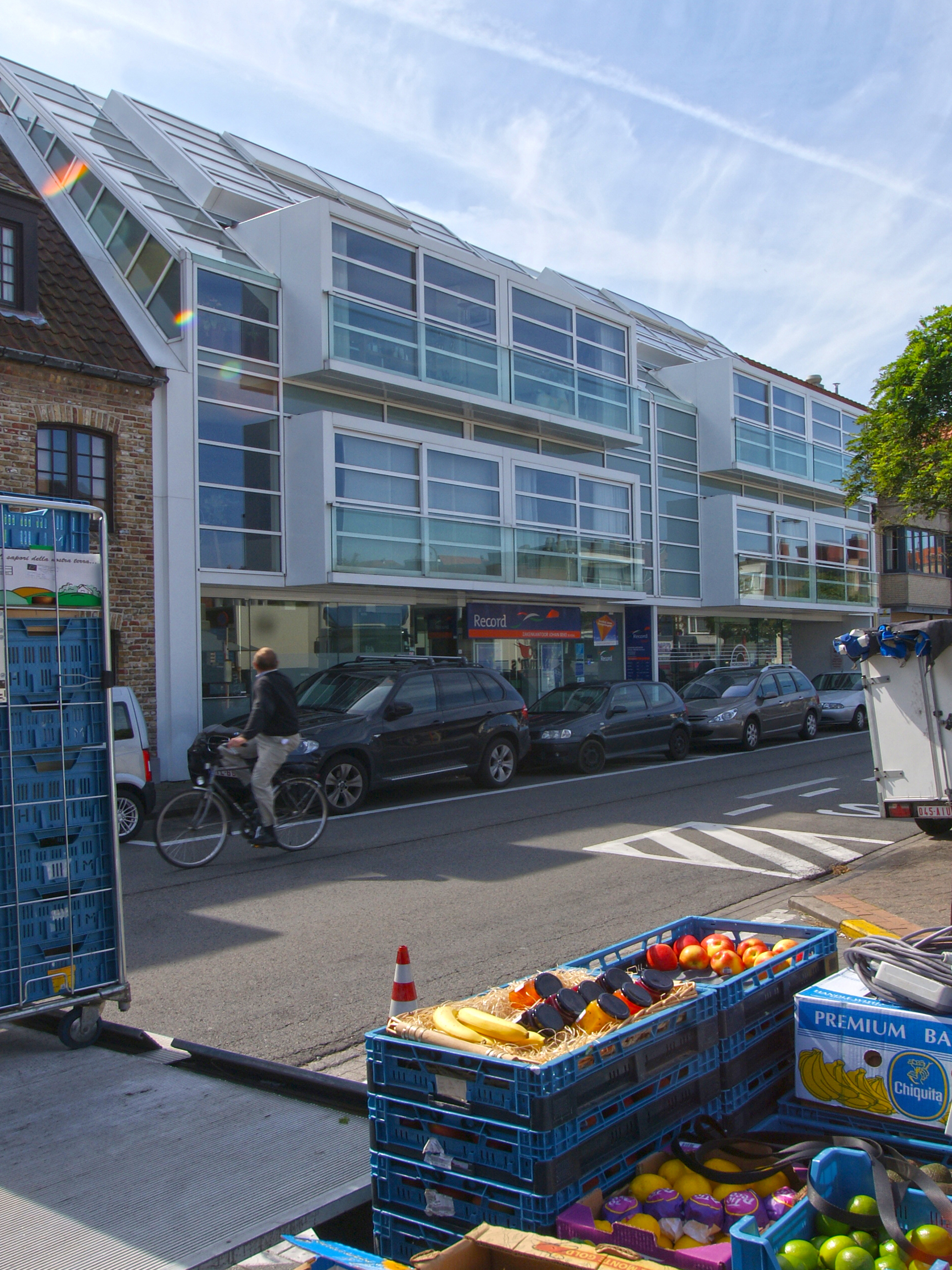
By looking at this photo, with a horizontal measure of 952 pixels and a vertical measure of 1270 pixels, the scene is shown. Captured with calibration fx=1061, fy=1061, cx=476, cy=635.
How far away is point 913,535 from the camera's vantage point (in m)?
42.3

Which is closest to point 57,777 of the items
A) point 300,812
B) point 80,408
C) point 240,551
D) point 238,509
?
point 300,812

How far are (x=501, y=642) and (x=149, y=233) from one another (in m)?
10.5

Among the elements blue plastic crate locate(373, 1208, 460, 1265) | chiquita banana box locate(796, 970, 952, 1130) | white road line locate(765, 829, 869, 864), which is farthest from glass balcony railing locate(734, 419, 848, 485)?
blue plastic crate locate(373, 1208, 460, 1265)

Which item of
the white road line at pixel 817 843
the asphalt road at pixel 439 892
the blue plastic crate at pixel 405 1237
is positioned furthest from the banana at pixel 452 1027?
the white road line at pixel 817 843

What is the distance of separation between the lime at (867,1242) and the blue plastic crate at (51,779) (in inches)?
145

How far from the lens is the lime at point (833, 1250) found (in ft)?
7.89

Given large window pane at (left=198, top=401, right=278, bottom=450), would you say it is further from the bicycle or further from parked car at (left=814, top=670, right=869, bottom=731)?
parked car at (left=814, top=670, right=869, bottom=731)

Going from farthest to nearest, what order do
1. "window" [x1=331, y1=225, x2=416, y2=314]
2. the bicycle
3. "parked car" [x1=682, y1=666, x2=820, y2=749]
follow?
"parked car" [x1=682, y1=666, x2=820, y2=749]
"window" [x1=331, y1=225, x2=416, y2=314]
the bicycle

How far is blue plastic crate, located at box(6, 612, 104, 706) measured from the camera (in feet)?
15.4

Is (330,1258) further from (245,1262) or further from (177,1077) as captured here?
(177,1077)

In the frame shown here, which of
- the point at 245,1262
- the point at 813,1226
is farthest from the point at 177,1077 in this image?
the point at 813,1226

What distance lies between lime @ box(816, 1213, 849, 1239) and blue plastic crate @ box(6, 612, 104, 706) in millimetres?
3729

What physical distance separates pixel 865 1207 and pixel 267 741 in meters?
8.06

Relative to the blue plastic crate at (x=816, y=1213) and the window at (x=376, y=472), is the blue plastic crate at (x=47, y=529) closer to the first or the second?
the blue plastic crate at (x=816, y=1213)
